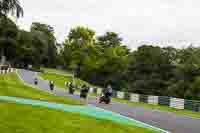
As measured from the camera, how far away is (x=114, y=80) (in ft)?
322

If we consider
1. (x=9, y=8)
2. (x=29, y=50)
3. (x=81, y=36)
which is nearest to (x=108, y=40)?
(x=81, y=36)

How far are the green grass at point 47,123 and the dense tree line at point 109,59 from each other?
336 inches

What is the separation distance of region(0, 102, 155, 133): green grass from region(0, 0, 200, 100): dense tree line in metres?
8.54

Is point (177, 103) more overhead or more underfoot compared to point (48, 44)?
more underfoot

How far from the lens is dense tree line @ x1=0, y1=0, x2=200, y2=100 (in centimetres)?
6550

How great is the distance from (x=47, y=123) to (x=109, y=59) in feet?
305

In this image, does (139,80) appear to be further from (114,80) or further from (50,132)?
(50,132)

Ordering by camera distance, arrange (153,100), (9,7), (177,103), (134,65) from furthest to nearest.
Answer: (134,65) → (153,100) → (177,103) → (9,7)

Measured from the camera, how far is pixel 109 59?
351 feet

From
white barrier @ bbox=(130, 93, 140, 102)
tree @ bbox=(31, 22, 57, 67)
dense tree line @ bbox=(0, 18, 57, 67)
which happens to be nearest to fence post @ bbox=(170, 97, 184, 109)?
white barrier @ bbox=(130, 93, 140, 102)

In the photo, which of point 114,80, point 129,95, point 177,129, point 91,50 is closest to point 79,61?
point 91,50

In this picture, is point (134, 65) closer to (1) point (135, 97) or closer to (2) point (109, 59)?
(2) point (109, 59)

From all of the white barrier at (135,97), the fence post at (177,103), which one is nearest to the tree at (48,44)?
the white barrier at (135,97)

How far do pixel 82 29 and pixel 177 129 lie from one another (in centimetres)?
10978
